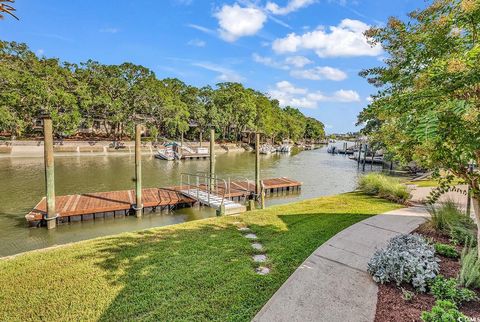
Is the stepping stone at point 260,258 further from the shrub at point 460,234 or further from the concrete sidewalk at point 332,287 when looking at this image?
the shrub at point 460,234

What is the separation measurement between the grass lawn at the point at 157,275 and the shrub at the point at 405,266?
4.38ft

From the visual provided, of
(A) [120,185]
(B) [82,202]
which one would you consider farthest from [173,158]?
(B) [82,202]

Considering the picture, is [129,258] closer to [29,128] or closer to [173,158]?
[173,158]

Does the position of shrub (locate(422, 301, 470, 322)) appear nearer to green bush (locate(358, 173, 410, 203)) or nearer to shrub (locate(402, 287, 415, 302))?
shrub (locate(402, 287, 415, 302))

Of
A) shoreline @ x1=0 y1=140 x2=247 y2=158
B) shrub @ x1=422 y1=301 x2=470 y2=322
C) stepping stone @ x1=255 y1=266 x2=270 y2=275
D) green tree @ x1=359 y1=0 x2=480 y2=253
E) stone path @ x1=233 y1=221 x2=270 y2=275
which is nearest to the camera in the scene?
green tree @ x1=359 y1=0 x2=480 y2=253

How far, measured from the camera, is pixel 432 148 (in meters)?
3.50

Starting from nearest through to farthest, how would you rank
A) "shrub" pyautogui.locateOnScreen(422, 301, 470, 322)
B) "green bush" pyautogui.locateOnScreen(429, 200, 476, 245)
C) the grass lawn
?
"shrub" pyautogui.locateOnScreen(422, 301, 470, 322)
the grass lawn
"green bush" pyautogui.locateOnScreen(429, 200, 476, 245)

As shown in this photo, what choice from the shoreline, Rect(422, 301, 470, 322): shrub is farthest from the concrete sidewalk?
the shoreline

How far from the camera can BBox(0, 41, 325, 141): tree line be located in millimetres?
30688

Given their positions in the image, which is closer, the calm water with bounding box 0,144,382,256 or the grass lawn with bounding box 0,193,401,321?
the grass lawn with bounding box 0,193,401,321

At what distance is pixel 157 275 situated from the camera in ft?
14.8

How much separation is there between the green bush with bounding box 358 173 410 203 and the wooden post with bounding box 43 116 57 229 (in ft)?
42.1

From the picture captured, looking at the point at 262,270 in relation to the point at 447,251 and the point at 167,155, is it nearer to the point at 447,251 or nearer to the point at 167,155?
the point at 447,251

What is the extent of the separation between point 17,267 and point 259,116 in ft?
178
